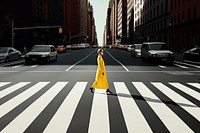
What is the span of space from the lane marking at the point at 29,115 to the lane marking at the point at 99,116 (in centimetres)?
127

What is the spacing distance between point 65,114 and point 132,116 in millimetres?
1522

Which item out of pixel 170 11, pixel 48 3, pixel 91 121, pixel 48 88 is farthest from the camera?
pixel 48 3

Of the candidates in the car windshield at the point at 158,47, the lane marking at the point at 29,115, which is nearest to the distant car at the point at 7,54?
the car windshield at the point at 158,47

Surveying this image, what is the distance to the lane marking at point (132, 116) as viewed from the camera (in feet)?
16.9

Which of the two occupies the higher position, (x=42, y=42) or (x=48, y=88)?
(x=42, y=42)

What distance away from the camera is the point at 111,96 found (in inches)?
334

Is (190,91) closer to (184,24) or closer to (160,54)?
(160,54)

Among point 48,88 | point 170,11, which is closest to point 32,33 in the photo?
point 170,11

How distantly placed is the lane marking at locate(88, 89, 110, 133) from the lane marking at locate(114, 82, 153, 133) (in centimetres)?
42

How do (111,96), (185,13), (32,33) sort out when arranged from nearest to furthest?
1. (111,96)
2. (185,13)
3. (32,33)

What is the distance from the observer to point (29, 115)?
6.15m

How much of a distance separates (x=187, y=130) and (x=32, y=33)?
5766cm

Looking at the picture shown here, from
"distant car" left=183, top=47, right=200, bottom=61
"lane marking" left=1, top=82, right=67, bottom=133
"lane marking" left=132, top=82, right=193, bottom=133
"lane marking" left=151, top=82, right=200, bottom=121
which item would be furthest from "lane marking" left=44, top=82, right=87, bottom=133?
"distant car" left=183, top=47, right=200, bottom=61

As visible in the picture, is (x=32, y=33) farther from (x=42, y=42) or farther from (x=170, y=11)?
(x=170, y=11)
